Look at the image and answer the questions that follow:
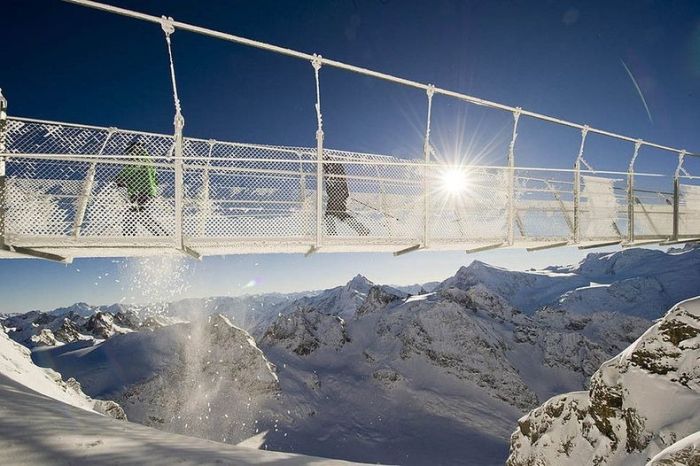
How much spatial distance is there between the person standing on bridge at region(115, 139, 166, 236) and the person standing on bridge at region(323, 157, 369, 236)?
2791mm

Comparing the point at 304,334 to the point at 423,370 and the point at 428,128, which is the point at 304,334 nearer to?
the point at 423,370

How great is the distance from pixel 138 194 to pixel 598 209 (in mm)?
10167

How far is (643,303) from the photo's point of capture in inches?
4562

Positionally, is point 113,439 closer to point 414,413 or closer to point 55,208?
point 55,208

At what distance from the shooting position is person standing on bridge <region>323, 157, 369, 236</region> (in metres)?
6.95

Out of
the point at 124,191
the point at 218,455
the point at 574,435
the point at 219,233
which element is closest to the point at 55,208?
the point at 124,191

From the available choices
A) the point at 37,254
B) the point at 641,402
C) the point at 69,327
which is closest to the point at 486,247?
the point at 641,402

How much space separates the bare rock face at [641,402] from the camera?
444 cm

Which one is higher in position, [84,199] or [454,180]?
[454,180]

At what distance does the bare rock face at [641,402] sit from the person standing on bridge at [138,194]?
716 centimetres

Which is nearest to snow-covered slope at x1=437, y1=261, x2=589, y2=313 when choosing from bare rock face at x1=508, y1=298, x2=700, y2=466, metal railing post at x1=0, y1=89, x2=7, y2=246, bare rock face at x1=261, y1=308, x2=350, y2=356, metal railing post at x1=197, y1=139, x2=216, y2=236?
bare rock face at x1=261, y1=308, x2=350, y2=356

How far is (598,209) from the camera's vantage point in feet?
30.8

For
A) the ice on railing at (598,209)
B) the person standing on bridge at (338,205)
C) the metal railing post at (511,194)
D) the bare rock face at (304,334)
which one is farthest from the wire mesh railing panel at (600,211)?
the bare rock face at (304,334)

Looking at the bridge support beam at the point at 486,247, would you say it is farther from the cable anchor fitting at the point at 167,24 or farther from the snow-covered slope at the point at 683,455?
the cable anchor fitting at the point at 167,24
